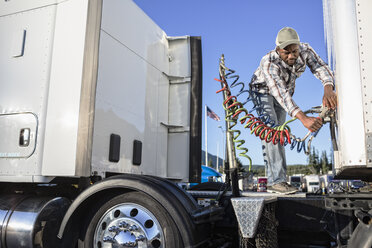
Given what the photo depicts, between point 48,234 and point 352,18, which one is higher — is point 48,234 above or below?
below

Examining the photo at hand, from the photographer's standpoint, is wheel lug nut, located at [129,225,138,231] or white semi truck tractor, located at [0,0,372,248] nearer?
white semi truck tractor, located at [0,0,372,248]

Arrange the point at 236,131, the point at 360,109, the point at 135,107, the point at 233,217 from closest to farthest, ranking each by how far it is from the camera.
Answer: the point at 360,109
the point at 233,217
the point at 236,131
the point at 135,107

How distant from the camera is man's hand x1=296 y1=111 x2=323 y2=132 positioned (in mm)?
3170

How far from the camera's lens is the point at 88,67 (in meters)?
3.88

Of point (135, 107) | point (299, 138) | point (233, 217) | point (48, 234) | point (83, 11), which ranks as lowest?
point (48, 234)

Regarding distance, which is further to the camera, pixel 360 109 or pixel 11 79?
pixel 11 79

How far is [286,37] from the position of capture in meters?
3.69

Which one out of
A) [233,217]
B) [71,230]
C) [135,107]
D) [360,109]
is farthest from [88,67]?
[360,109]

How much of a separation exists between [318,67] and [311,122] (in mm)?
878

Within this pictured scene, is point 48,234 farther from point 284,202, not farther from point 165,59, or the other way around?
point 165,59

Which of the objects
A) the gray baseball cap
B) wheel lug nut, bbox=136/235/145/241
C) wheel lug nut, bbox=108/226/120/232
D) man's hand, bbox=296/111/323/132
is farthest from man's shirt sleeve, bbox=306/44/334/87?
wheel lug nut, bbox=108/226/120/232

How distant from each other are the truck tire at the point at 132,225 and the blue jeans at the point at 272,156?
1.36m

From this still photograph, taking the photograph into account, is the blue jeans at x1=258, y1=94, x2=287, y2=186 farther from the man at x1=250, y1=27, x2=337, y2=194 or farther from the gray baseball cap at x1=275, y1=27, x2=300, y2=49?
the gray baseball cap at x1=275, y1=27, x2=300, y2=49

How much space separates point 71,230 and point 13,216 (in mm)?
1009
